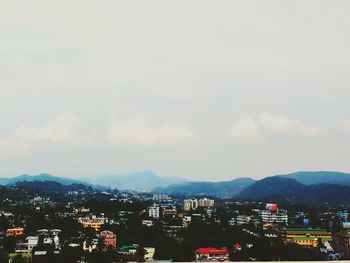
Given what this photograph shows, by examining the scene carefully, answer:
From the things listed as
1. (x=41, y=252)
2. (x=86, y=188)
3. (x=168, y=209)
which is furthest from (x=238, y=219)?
(x=86, y=188)

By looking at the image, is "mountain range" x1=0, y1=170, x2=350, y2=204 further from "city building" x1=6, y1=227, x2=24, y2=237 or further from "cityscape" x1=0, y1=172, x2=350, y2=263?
"city building" x1=6, y1=227, x2=24, y2=237

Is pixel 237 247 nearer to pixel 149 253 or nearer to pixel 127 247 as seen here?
pixel 149 253

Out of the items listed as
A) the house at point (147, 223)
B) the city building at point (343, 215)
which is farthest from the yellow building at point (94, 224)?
the city building at point (343, 215)

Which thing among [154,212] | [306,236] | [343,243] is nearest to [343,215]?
[306,236]

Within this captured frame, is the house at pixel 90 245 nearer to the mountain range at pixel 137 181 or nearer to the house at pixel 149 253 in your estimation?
the house at pixel 149 253

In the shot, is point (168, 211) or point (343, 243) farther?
point (168, 211)

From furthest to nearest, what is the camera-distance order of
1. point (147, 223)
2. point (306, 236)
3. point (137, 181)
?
1. point (137, 181)
2. point (147, 223)
3. point (306, 236)

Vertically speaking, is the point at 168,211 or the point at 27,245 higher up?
the point at 168,211
